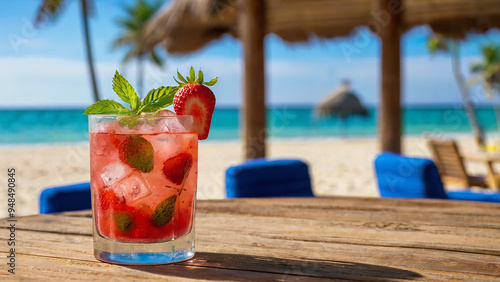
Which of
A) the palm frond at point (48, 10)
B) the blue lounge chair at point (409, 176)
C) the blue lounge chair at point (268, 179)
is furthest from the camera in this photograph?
the palm frond at point (48, 10)

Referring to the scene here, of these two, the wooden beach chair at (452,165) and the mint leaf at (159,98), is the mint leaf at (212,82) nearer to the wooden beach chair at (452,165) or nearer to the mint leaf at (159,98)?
the mint leaf at (159,98)

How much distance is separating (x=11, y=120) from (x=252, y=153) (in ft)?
94.7

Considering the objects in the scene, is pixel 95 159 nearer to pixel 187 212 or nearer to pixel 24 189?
pixel 187 212

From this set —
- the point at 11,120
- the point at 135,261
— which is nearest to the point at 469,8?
the point at 135,261

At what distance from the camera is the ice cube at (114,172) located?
73 centimetres

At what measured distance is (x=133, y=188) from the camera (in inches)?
28.4

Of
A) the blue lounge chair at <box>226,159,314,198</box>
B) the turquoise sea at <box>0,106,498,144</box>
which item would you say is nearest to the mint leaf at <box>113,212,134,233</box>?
the blue lounge chair at <box>226,159,314,198</box>

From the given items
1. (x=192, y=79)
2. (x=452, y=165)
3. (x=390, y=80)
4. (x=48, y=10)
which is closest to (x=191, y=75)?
(x=192, y=79)

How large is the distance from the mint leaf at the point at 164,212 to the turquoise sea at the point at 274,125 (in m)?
19.3

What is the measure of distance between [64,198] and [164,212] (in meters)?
0.86

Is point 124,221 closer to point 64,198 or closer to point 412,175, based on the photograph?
point 64,198

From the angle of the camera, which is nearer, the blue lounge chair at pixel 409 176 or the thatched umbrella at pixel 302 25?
the blue lounge chair at pixel 409 176

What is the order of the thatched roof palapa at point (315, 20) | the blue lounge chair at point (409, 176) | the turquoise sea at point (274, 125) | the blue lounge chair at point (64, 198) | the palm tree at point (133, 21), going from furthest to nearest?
the palm tree at point (133, 21)
the turquoise sea at point (274, 125)
the thatched roof palapa at point (315, 20)
the blue lounge chair at point (409, 176)
the blue lounge chair at point (64, 198)

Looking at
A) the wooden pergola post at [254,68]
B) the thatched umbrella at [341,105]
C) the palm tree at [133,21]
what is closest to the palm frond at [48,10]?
the wooden pergola post at [254,68]
